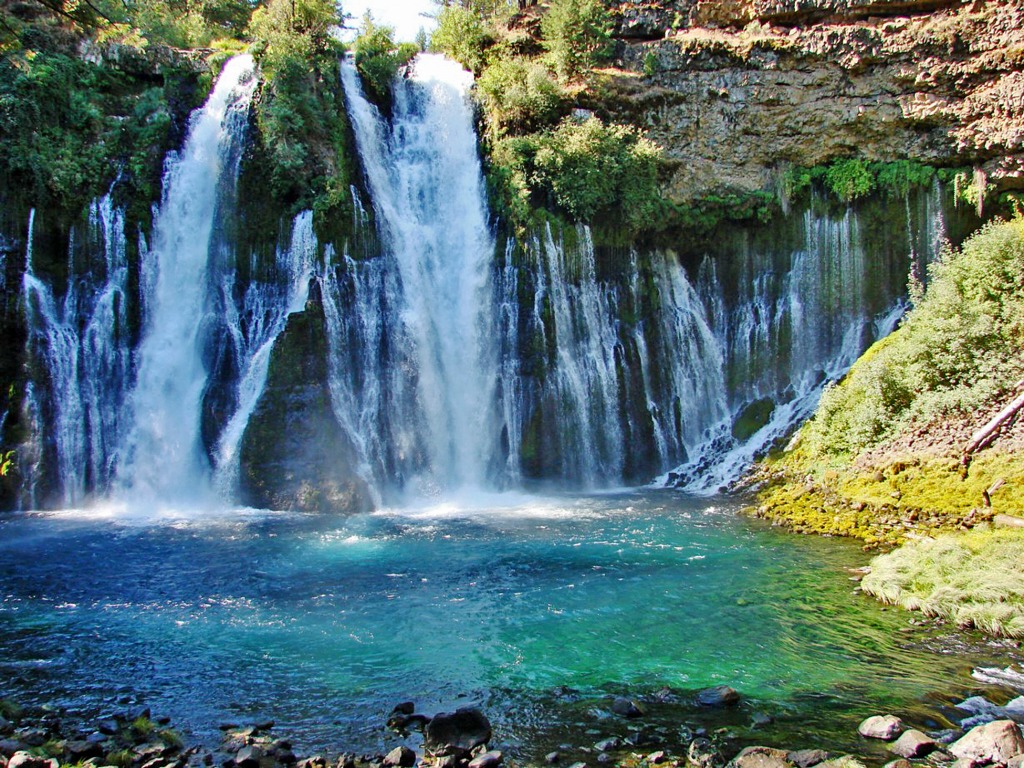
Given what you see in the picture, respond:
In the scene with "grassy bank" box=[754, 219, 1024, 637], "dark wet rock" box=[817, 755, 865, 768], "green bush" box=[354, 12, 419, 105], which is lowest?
"dark wet rock" box=[817, 755, 865, 768]

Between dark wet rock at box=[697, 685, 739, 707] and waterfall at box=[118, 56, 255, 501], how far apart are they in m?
16.7

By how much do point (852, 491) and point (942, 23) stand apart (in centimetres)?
1749

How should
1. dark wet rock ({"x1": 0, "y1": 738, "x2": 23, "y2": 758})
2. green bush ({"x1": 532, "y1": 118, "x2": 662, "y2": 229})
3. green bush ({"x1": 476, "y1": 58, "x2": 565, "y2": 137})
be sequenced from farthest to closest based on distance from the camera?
green bush ({"x1": 476, "y1": 58, "x2": 565, "y2": 137}) → green bush ({"x1": 532, "y1": 118, "x2": 662, "y2": 229}) → dark wet rock ({"x1": 0, "y1": 738, "x2": 23, "y2": 758})

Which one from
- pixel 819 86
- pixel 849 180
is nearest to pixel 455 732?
pixel 849 180

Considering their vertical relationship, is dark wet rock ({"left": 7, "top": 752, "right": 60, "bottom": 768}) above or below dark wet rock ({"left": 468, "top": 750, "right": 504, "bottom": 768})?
above

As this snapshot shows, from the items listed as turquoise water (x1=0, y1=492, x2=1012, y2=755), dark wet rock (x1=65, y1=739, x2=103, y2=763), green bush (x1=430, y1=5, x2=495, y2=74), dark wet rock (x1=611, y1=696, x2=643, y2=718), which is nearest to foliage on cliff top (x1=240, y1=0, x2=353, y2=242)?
green bush (x1=430, y1=5, x2=495, y2=74)

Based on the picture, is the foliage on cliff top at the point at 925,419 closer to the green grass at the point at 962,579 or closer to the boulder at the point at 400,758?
the green grass at the point at 962,579

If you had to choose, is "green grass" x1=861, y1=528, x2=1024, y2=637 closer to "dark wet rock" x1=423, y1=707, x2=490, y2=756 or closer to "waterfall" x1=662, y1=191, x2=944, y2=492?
"dark wet rock" x1=423, y1=707, x2=490, y2=756

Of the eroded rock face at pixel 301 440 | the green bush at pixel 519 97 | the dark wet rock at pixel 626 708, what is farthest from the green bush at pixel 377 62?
the dark wet rock at pixel 626 708

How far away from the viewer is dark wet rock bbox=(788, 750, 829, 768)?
7625mm

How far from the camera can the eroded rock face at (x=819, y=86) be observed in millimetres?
26156

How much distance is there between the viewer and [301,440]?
22.2 m

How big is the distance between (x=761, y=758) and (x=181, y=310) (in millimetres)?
20755

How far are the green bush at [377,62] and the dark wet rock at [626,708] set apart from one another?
23635mm
